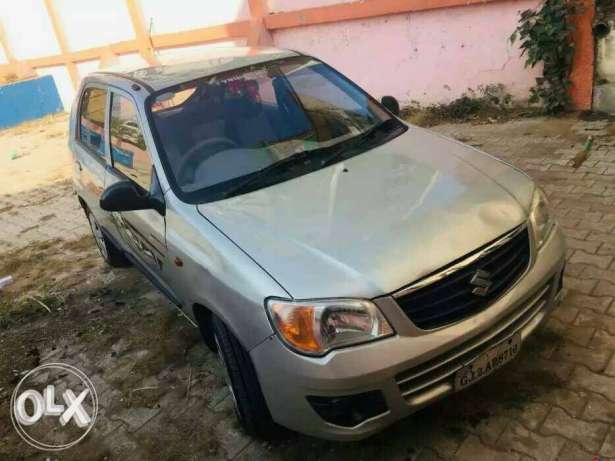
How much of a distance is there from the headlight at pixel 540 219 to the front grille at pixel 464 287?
0.20 m

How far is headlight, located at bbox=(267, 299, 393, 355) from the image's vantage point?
6.87 ft

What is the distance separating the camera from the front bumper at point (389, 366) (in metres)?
2.06

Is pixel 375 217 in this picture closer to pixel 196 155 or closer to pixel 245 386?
pixel 245 386

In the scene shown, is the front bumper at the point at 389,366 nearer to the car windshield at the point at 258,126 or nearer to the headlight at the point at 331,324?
the headlight at the point at 331,324

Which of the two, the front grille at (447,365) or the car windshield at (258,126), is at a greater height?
the car windshield at (258,126)

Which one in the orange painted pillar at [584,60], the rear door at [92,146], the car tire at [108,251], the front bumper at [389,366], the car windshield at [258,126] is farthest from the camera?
the orange painted pillar at [584,60]

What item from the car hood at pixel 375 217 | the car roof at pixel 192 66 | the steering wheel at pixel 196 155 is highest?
the car roof at pixel 192 66

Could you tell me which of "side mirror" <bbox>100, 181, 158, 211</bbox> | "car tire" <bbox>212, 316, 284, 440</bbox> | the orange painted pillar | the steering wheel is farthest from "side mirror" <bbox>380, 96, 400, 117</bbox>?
the orange painted pillar

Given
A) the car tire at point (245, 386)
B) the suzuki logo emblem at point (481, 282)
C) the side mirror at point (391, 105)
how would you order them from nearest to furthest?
1. the suzuki logo emblem at point (481, 282)
2. the car tire at point (245, 386)
3. the side mirror at point (391, 105)

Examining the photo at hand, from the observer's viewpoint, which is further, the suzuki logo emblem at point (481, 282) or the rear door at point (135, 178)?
the rear door at point (135, 178)

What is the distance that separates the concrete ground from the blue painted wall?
10.2 m

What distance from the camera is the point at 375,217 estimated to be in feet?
7.91

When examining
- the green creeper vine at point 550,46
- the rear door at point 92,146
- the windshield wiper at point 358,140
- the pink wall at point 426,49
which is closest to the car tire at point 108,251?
the rear door at point 92,146

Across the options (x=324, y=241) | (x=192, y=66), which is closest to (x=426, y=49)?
(x=192, y=66)
